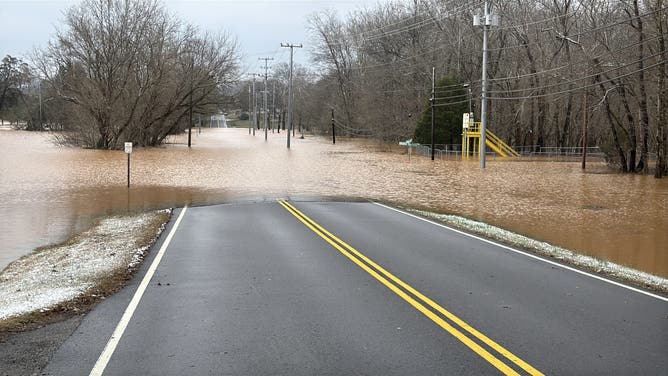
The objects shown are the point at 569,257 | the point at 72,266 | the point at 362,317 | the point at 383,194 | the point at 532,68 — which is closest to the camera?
the point at 362,317

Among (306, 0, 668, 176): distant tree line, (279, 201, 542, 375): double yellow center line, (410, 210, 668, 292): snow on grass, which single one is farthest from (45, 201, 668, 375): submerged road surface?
(306, 0, 668, 176): distant tree line

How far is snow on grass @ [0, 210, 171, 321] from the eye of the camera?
27.2ft

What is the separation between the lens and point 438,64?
225 feet

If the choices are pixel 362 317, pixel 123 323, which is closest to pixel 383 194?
pixel 362 317

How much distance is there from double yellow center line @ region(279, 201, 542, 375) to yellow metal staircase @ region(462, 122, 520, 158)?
44.5m

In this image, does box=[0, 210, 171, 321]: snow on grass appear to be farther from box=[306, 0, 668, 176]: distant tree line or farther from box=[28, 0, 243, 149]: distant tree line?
box=[28, 0, 243, 149]: distant tree line

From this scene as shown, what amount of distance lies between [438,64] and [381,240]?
5783cm

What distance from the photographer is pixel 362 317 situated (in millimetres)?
7336

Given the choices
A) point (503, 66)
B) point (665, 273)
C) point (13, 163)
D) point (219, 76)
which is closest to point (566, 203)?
point (665, 273)

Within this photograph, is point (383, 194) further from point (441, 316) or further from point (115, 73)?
point (115, 73)

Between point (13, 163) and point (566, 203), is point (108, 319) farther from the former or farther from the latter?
point (13, 163)

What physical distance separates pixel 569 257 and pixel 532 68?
4700 cm

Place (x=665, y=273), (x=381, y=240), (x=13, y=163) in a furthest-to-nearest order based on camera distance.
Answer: (x=13, y=163) < (x=381, y=240) < (x=665, y=273)

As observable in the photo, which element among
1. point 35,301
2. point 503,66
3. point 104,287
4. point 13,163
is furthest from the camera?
point 503,66
